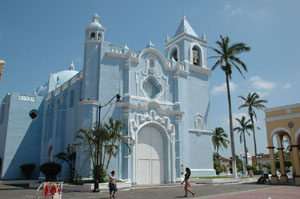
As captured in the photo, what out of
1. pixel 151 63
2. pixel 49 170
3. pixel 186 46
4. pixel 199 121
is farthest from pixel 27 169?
pixel 186 46

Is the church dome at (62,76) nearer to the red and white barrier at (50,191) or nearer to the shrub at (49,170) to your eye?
the shrub at (49,170)

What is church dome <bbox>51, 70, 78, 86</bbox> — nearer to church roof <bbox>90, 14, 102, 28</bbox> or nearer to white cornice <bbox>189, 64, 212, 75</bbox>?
church roof <bbox>90, 14, 102, 28</bbox>

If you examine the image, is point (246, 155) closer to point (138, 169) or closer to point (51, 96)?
point (138, 169)

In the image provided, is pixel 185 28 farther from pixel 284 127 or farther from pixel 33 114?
pixel 33 114

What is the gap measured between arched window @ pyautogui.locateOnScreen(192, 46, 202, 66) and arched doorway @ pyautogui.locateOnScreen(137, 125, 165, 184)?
1032 centimetres

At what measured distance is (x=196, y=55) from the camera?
31688 millimetres

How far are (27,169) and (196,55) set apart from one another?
22.7 metres

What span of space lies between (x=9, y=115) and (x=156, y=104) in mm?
17009

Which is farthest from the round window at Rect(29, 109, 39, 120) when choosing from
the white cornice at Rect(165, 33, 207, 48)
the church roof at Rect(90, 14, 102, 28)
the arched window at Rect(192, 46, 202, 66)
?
the arched window at Rect(192, 46, 202, 66)

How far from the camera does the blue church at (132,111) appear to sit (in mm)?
23625

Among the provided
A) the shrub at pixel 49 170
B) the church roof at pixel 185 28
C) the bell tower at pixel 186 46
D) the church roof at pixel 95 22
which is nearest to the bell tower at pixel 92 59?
the church roof at pixel 95 22

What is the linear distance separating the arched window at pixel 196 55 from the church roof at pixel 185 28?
1.61 metres

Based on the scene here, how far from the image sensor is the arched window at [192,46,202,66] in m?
31.5

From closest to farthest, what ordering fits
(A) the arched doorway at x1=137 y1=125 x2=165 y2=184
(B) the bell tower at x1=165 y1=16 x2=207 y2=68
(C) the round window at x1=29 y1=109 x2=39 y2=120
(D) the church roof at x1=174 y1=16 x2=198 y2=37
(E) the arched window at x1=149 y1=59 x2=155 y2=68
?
(A) the arched doorway at x1=137 y1=125 x2=165 y2=184
(E) the arched window at x1=149 y1=59 x2=155 y2=68
(B) the bell tower at x1=165 y1=16 x2=207 y2=68
(D) the church roof at x1=174 y1=16 x2=198 y2=37
(C) the round window at x1=29 y1=109 x2=39 y2=120
